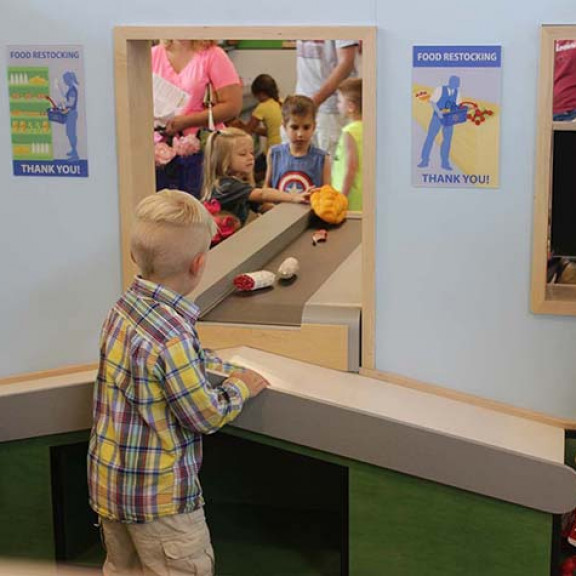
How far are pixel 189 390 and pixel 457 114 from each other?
108 cm

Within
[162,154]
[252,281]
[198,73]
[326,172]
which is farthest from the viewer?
[326,172]

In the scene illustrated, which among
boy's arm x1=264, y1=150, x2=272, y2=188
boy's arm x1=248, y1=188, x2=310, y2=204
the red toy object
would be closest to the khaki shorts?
the red toy object

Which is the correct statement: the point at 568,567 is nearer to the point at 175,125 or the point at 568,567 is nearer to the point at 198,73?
the point at 198,73

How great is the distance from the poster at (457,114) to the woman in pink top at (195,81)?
2.34 meters

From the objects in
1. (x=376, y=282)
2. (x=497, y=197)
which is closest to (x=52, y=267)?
(x=376, y=282)

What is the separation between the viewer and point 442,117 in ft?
9.37

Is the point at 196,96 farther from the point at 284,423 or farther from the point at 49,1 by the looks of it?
the point at 284,423

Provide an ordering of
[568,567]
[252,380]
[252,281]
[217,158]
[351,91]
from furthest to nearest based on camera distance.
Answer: [351,91]
[217,158]
[252,281]
[568,567]
[252,380]

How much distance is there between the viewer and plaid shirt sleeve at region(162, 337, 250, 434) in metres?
2.32

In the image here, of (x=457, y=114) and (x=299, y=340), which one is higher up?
(x=457, y=114)

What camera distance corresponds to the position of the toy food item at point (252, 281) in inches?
134

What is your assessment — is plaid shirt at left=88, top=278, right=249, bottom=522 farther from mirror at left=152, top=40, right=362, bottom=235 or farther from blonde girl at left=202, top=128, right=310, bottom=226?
blonde girl at left=202, top=128, right=310, bottom=226

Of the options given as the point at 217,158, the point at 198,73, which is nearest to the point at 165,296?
the point at 217,158

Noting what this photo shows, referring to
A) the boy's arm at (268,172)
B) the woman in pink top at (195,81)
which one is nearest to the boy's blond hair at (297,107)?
the boy's arm at (268,172)
